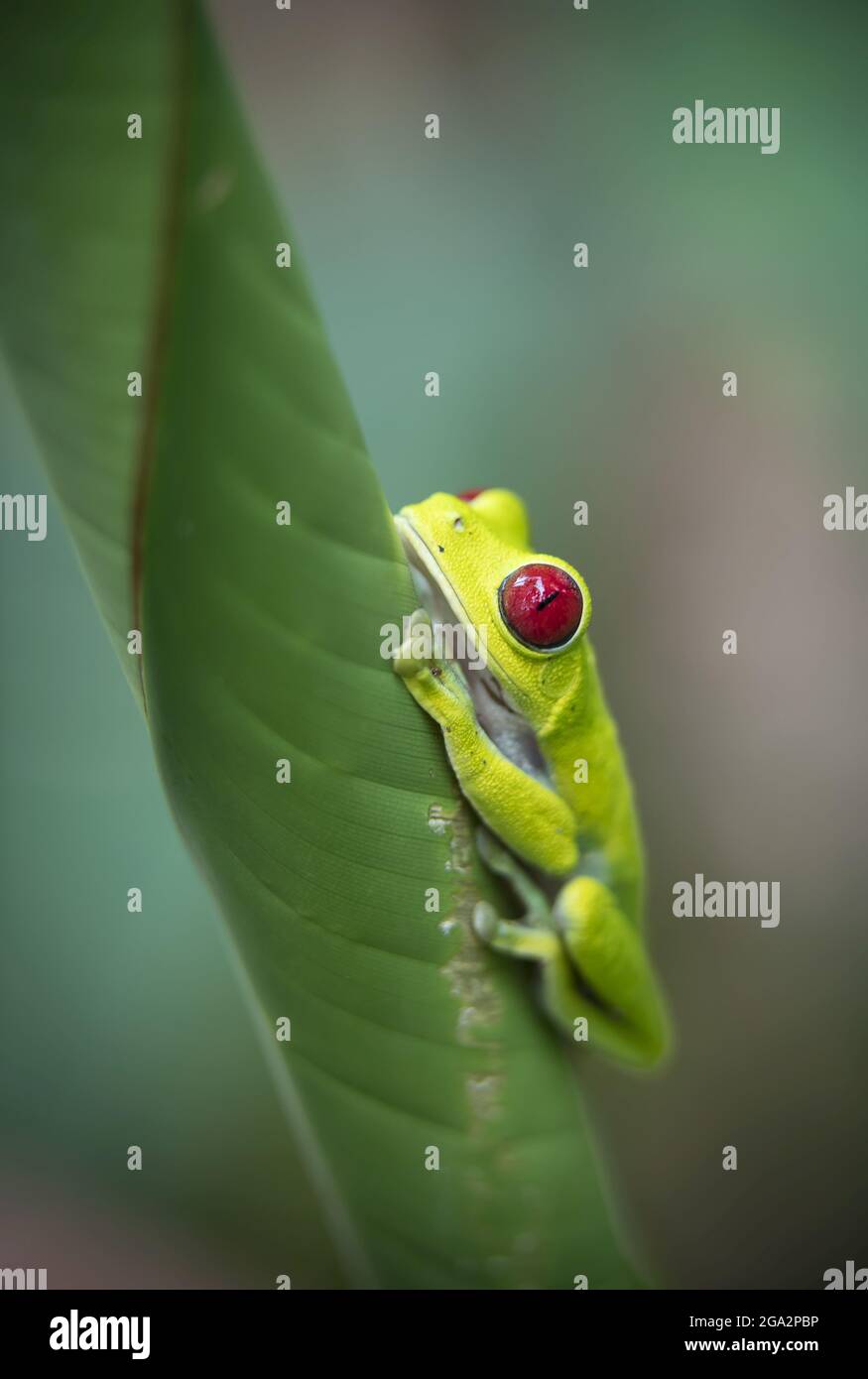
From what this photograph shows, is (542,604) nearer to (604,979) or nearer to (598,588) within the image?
(604,979)

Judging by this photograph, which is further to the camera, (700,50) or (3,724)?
(700,50)

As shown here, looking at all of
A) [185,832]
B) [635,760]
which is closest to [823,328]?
[635,760]

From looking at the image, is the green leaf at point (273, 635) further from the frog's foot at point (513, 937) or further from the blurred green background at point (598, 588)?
the blurred green background at point (598, 588)

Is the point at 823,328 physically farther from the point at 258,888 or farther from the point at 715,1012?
the point at 258,888

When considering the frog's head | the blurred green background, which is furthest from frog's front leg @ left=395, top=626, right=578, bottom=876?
the blurred green background

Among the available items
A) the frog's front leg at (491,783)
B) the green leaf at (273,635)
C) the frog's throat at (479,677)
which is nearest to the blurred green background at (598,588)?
the frog's throat at (479,677)

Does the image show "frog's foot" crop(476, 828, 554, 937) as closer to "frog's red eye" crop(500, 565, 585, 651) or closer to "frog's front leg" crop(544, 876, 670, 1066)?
"frog's front leg" crop(544, 876, 670, 1066)

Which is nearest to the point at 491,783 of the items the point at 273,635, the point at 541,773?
the point at 541,773
